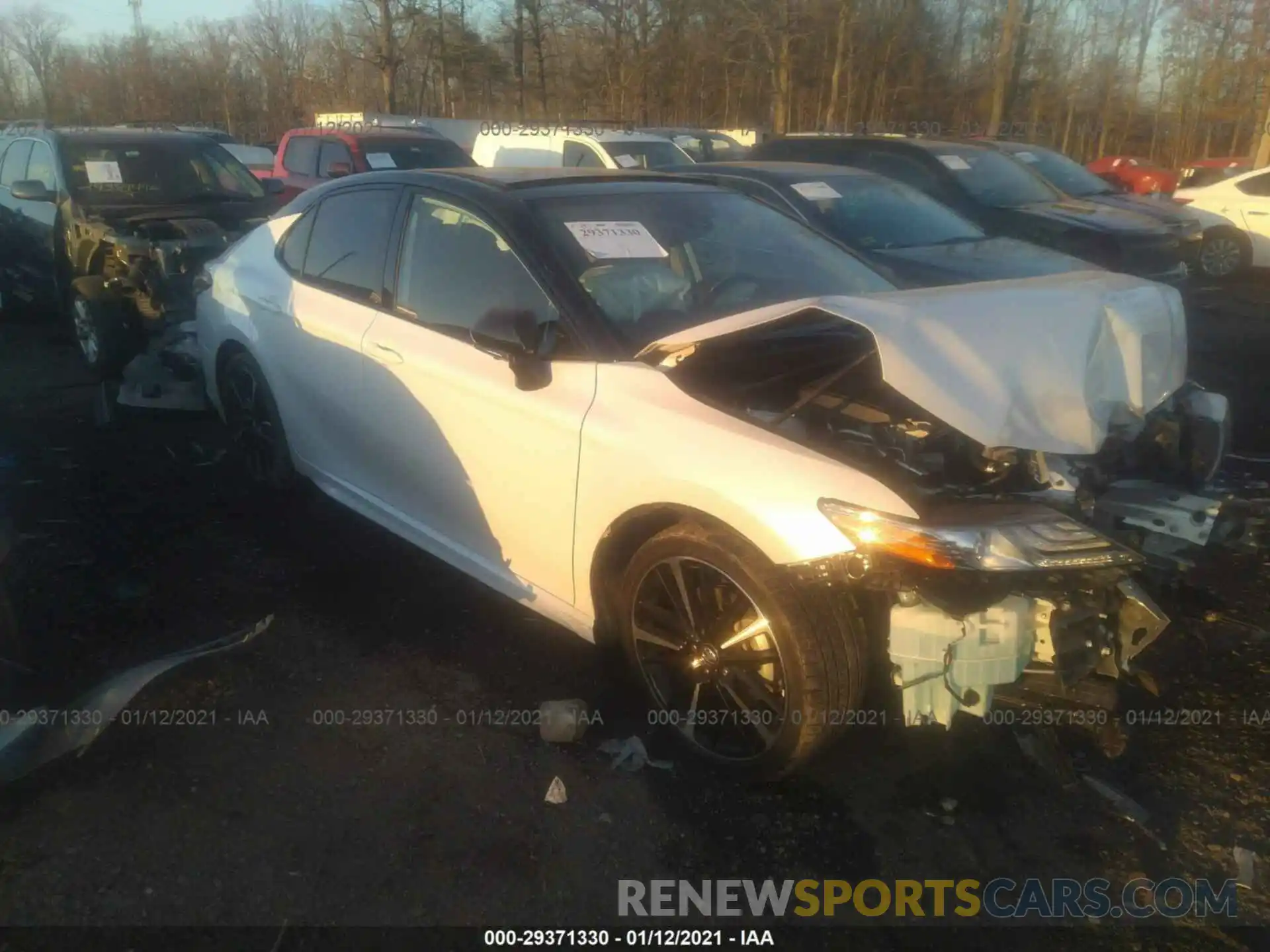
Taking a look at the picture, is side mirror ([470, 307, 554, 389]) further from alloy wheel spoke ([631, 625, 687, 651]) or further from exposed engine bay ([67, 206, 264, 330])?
exposed engine bay ([67, 206, 264, 330])

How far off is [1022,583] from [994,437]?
38 cm

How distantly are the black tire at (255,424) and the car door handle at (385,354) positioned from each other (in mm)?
1068

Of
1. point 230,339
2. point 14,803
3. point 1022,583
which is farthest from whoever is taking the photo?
point 230,339

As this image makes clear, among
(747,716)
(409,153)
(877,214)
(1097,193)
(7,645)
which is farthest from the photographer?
(409,153)

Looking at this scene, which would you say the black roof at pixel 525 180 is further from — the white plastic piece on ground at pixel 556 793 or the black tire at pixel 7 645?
the white plastic piece on ground at pixel 556 793

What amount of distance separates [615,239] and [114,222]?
5721 millimetres

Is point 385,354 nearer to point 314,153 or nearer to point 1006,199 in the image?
point 1006,199

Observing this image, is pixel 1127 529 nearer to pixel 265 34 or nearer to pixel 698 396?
pixel 698 396

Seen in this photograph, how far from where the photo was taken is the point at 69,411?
6805 mm

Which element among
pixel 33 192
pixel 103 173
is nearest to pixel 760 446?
pixel 33 192

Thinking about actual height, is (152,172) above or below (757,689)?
above

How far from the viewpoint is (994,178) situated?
10.1 metres

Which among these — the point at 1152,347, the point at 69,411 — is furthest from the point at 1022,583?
the point at 69,411

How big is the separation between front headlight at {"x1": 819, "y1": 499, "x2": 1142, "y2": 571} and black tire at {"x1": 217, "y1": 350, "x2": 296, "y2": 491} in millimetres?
3157
